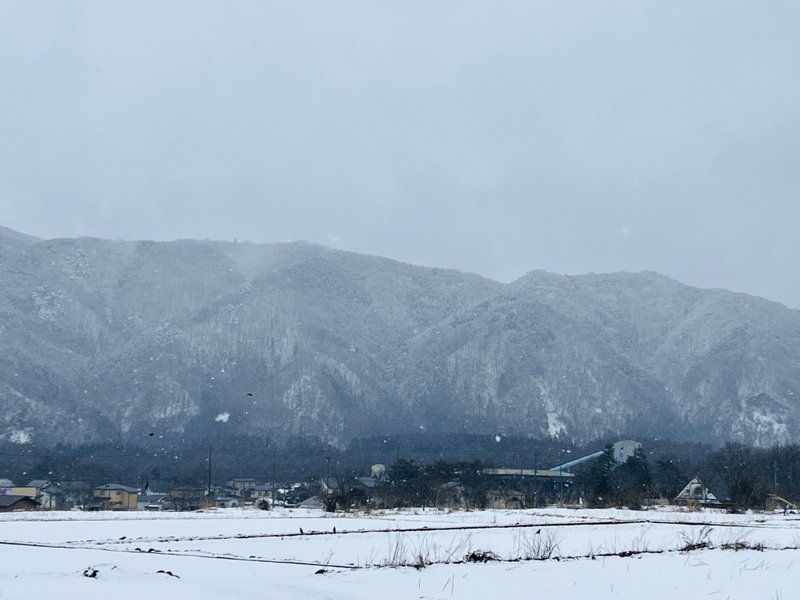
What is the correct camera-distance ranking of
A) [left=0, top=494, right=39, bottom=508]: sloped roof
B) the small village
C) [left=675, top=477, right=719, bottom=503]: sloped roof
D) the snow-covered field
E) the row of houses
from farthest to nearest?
the row of houses → [left=675, top=477, right=719, bottom=503]: sloped roof → [left=0, top=494, right=39, bottom=508]: sloped roof → the small village → the snow-covered field

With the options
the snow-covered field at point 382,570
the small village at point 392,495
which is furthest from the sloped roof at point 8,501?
the snow-covered field at point 382,570

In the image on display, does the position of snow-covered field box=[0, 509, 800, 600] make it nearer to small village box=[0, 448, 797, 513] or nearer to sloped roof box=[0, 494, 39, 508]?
small village box=[0, 448, 797, 513]

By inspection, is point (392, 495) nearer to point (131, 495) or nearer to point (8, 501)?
point (8, 501)

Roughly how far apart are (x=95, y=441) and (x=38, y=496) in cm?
10130

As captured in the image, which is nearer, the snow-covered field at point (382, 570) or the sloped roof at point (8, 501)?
the snow-covered field at point (382, 570)

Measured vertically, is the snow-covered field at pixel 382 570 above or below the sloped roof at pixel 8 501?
above

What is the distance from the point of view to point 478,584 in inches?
494

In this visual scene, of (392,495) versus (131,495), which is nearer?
(392,495)

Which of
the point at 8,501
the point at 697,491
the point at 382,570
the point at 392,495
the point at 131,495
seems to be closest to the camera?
the point at 382,570

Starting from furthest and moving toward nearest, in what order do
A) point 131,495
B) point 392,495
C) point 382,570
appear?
point 131,495 < point 392,495 < point 382,570

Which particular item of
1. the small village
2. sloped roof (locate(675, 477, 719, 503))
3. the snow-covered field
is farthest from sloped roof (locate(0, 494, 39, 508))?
sloped roof (locate(675, 477, 719, 503))

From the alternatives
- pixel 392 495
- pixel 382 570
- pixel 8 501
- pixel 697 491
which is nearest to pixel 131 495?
pixel 8 501

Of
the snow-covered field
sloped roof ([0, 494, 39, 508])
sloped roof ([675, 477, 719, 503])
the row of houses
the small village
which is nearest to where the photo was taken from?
the snow-covered field

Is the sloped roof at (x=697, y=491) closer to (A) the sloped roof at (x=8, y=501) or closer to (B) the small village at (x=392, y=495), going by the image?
(B) the small village at (x=392, y=495)
